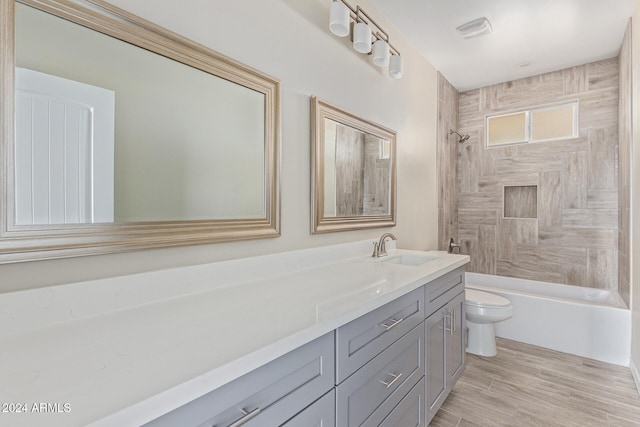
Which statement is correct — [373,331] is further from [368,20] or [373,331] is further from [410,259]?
[368,20]

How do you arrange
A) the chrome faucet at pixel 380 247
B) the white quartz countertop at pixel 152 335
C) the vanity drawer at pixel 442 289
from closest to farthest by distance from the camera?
1. the white quartz countertop at pixel 152 335
2. the vanity drawer at pixel 442 289
3. the chrome faucet at pixel 380 247

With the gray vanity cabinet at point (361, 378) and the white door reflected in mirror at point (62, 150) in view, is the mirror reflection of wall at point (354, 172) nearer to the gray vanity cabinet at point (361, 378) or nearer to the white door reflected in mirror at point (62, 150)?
the gray vanity cabinet at point (361, 378)

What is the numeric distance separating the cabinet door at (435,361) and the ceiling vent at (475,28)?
2.11m

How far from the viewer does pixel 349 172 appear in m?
1.95

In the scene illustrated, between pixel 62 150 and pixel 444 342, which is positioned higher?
pixel 62 150

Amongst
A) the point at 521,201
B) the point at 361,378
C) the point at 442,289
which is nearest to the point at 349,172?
the point at 442,289

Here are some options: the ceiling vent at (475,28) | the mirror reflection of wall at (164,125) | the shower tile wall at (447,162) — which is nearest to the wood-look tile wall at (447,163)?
the shower tile wall at (447,162)

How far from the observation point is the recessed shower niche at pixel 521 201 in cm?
337

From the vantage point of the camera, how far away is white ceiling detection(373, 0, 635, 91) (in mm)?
2164

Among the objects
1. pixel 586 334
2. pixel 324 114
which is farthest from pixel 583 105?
pixel 324 114

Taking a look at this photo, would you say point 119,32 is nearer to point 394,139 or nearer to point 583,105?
point 394,139

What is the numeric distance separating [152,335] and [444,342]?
5.08 feet

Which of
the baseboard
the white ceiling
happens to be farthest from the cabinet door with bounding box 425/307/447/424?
the white ceiling

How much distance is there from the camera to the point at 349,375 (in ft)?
3.20
